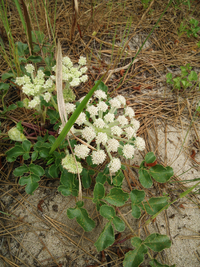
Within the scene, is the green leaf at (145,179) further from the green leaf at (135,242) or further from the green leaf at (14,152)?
the green leaf at (14,152)

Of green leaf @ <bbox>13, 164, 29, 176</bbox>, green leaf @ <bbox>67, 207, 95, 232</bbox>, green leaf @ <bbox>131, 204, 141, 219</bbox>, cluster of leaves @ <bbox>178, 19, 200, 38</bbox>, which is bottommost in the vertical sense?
green leaf @ <bbox>131, 204, 141, 219</bbox>

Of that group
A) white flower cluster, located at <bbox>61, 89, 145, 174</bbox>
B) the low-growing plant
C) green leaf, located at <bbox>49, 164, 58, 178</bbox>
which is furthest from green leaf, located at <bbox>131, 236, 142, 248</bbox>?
green leaf, located at <bbox>49, 164, 58, 178</bbox>

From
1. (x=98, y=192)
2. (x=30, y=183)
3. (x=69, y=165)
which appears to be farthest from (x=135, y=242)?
(x=30, y=183)

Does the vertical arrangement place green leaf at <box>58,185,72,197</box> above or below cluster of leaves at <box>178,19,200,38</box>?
below

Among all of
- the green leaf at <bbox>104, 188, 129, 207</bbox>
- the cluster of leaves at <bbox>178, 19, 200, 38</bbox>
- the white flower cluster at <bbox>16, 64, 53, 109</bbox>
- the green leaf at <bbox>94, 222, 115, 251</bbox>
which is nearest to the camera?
the green leaf at <bbox>94, 222, 115, 251</bbox>

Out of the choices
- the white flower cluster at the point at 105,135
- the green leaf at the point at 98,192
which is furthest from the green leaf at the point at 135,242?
the white flower cluster at the point at 105,135

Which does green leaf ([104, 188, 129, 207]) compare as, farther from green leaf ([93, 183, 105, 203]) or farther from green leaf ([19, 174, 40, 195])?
green leaf ([19, 174, 40, 195])
